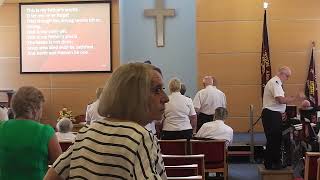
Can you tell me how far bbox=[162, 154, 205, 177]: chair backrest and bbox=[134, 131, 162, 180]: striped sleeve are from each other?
9.05 feet

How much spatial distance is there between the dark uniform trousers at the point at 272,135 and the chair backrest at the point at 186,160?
2.33 meters

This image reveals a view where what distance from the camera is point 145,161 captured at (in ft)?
4.88

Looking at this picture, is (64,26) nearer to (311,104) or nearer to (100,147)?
(311,104)

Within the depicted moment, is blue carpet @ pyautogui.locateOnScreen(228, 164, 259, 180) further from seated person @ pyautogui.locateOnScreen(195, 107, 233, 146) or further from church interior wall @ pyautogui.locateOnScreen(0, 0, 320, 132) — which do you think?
church interior wall @ pyautogui.locateOnScreen(0, 0, 320, 132)

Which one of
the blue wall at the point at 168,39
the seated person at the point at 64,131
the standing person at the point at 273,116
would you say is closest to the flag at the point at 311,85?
the blue wall at the point at 168,39

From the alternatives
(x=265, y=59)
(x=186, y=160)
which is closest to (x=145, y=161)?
(x=186, y=160)

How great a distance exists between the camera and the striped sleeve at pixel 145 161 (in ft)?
4.85

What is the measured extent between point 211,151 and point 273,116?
5.21 feet

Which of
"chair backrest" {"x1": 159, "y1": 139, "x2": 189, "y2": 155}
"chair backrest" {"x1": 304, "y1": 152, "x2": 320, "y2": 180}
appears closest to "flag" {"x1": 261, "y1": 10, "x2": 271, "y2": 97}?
"chair backrest" {"x1": 159, "y1": 139, "x2": 189, "y2": 155}

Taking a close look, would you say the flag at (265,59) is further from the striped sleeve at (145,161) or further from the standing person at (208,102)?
the striped sleeve at (145,161)

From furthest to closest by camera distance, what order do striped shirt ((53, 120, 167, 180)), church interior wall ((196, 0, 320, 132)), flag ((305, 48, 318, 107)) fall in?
church interior wall ((196, 0, 320, 132))
flag ((305, 48, 318, 107))
striped shirt ((53, 120, 167, 180))

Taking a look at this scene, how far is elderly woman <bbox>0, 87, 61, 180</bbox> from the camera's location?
2.42 meters

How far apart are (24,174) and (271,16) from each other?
7591 mm

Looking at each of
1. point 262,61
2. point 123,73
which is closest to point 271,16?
point 262,61
